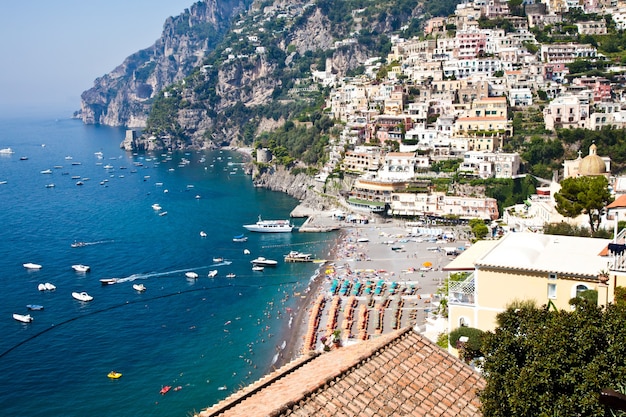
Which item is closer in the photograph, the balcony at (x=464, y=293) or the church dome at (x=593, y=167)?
the balcony at (x=464, y=293)

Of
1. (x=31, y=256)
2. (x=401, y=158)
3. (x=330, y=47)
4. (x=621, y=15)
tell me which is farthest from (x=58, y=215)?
(x=330, y=47)

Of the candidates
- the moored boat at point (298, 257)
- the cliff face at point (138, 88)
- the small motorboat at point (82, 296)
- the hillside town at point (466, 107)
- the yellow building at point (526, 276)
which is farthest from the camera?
the cliff face at point (138, 88)

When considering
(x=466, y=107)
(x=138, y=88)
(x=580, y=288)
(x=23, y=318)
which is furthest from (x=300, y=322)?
(x=138, y=88)

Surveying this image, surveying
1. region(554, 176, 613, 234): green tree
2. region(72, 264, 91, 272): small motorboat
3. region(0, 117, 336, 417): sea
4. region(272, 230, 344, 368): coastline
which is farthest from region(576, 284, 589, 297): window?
region(72, 264, 91, 272): small motorboat

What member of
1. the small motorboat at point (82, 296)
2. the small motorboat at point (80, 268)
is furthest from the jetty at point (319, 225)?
the small motorboat at point (82, 296)

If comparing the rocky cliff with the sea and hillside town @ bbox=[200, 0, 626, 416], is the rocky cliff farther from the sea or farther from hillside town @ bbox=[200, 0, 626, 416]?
the sea

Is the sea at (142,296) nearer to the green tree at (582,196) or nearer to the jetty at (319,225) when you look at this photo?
the jetty at (319,225)

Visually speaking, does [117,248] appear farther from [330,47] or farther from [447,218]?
[330,47]
